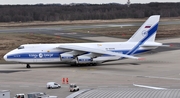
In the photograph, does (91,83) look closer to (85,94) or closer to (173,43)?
(85,94)

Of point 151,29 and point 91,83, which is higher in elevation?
point 151,29

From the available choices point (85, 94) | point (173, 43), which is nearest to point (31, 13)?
point (173, 43)

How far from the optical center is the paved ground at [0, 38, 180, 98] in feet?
149

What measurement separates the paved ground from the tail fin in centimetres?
329

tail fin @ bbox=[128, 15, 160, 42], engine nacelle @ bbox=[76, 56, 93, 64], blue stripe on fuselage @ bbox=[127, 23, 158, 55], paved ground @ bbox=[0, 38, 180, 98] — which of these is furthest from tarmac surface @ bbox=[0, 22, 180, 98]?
tail fin @ bbox=[128, 15, 160, 42]

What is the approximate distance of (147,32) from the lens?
63.3 metres

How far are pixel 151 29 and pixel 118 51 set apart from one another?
6.12 m

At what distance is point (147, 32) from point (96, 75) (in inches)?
557

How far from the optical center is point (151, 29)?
209 ft

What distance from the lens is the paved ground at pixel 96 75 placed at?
4534 cm

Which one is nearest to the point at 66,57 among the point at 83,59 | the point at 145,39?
the point at 83,59

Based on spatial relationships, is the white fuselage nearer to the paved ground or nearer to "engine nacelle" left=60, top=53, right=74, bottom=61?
"engine nacelle" left=60, top=53, right=74, bottom=61

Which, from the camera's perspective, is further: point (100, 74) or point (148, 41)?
point (148, 41)

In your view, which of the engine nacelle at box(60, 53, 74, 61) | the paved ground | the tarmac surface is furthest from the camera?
the engine nacelle at box(60, 53, 74, 61)
